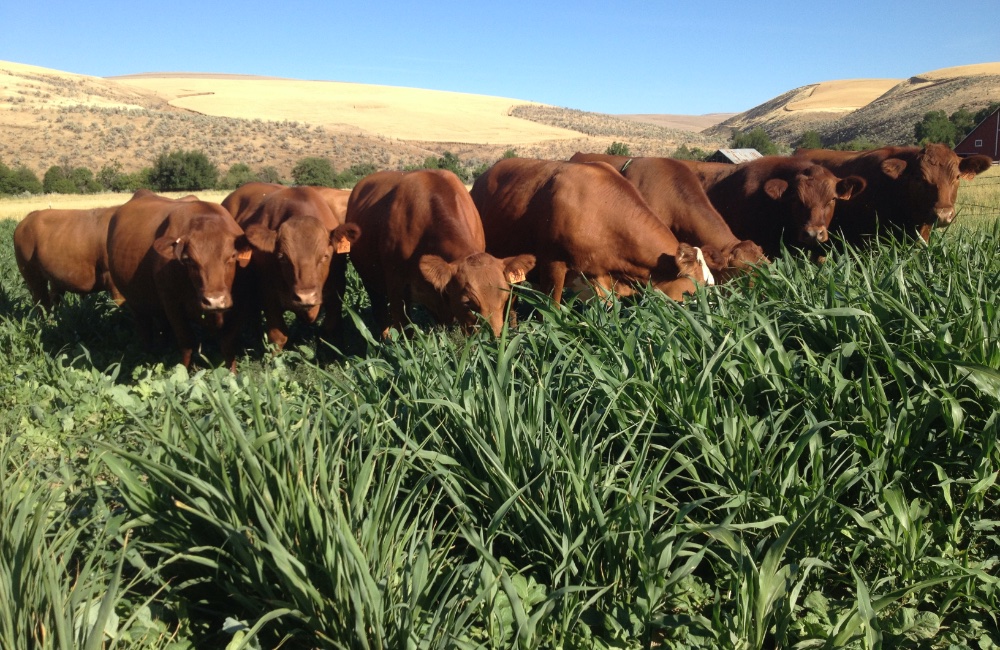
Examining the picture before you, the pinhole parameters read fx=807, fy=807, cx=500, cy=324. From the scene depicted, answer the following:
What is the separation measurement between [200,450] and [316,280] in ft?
13.9

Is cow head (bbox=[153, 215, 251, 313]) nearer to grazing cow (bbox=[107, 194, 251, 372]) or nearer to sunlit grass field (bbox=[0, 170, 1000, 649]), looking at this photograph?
grazing cow (bbox=[107, 194, 251, 372])

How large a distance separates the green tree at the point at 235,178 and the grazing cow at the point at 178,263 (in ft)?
123

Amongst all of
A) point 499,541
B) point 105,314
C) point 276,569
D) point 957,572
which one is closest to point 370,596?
point 276,569

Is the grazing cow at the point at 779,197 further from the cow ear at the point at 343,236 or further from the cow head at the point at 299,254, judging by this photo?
the cow head at the point at 299,254

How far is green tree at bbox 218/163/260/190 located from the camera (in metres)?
44.8

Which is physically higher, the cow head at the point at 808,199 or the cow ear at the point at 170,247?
the cow head at the point at 808,199

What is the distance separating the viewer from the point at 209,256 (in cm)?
699

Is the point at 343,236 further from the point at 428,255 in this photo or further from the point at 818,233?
the point at 818,233


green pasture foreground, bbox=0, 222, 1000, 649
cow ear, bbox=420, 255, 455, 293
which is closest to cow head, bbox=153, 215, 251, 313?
cow ear, bbox=420, 255, 455, 293

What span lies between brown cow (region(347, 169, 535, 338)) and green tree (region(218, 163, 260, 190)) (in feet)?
126

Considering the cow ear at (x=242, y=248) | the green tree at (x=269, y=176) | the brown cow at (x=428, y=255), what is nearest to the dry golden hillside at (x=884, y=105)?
the green tree at (x=269, y=176)

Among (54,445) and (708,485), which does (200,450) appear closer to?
(708,485)

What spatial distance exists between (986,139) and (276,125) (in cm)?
5360

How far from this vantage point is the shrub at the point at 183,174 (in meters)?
45.7
